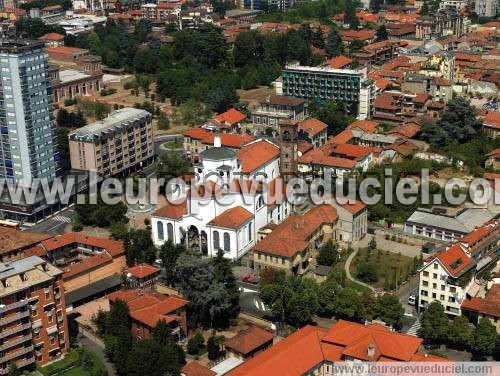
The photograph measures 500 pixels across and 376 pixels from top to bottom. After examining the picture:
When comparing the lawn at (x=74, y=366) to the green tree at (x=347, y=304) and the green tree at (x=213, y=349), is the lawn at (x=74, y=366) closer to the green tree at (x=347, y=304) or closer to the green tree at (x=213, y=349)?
the green tree at (x=213, y=349)

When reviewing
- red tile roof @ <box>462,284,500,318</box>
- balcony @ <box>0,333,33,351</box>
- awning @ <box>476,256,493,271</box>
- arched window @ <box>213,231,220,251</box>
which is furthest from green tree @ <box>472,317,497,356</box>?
balcony @ <box>0,333,33,351</box>

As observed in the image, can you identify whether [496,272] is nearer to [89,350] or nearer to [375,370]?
[375,370]

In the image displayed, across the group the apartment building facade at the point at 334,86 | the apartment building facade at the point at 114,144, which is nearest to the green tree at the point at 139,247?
the apartment building facade at the point at 114,144

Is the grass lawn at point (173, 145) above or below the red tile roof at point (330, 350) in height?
above

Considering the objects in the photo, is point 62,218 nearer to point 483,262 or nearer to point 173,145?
point 173,145

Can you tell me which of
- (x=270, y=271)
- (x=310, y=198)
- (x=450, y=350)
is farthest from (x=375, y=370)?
(x=310, y=198)

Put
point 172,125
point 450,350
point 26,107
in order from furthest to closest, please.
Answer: point 172,125, point 26,107, point 450,350
